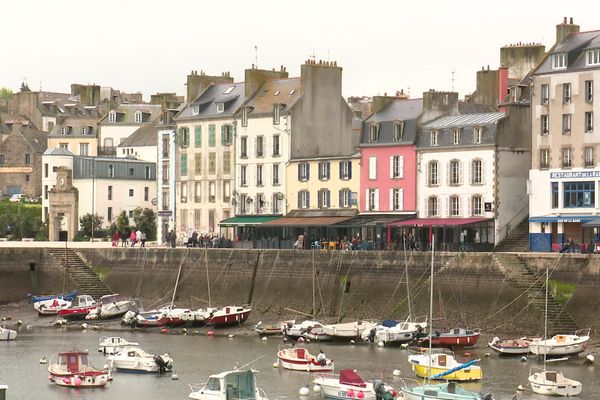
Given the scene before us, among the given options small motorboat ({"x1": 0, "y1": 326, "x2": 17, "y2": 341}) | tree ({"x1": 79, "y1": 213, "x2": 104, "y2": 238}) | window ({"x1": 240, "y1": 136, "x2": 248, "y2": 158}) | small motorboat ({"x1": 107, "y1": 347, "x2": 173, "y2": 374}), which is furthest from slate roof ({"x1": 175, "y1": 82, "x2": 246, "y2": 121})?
small motorboat ({"x1": 107, "y1": 347, "x2": 173, "y2": 374})

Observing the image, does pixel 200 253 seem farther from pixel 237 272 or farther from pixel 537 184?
pixel 537 184

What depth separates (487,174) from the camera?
9262cm

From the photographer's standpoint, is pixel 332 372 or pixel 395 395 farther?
pixel 332 372

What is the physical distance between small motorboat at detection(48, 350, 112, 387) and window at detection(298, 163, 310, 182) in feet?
122

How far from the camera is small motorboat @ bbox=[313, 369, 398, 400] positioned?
60.3 meters

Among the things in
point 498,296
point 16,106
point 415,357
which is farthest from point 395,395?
point 16,106

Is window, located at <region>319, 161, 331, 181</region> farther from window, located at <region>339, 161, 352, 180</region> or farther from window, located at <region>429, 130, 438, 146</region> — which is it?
window, located at <region>429, 130, 438, 146</region>

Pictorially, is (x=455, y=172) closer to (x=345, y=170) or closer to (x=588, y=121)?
(x=345, y=170)

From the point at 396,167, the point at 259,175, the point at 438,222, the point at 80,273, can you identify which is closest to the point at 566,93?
the point at 438,222

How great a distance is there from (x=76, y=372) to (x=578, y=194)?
105 ft

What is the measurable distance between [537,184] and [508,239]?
379 centimetres

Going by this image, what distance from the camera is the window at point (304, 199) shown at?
104 m

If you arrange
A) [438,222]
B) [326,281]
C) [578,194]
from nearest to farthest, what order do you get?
1. [578,194]
2. [326,281]
3. [438,222]

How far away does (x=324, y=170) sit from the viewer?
10331cm
